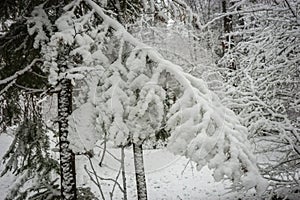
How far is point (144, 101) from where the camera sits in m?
3.44

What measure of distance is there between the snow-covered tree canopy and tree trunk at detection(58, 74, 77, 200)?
0.18 metres

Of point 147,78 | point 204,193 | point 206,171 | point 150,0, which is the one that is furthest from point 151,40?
point 206,171

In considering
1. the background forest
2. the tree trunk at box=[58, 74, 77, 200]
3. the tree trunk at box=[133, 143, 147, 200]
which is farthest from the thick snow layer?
the tree trunk at box=[58, 74, 77, 200]

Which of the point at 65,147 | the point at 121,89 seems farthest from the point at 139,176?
the point at 121,89

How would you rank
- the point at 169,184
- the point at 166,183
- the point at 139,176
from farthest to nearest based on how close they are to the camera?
the point at 166,183 < the point at 169,184 < the point at 139,176

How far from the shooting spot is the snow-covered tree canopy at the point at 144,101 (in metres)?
3.08

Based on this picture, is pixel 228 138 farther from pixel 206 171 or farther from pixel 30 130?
pixel 206 171

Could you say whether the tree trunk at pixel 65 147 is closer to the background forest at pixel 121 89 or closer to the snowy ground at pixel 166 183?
the background forest at pixel 121 89

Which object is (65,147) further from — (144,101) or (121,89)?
(144,101)

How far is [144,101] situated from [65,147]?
1.31m

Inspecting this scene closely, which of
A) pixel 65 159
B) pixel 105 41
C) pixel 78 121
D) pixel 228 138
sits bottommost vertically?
pixel 228 138

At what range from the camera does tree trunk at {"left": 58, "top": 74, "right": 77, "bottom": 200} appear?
4070 millimetres

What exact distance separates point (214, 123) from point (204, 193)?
8.47 meters

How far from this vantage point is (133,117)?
11.5ft
